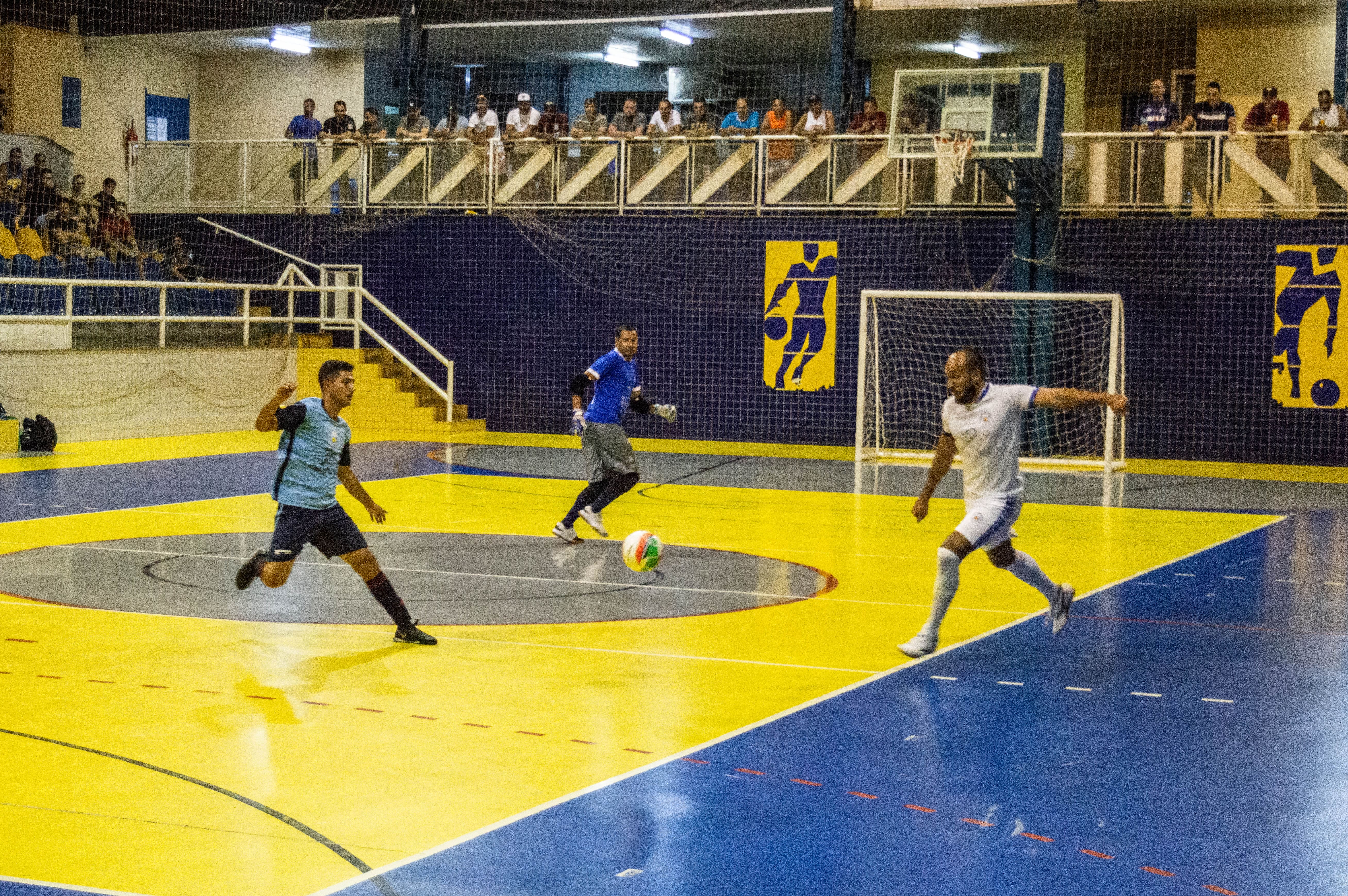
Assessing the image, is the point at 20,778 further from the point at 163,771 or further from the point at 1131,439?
the point at 1131,439

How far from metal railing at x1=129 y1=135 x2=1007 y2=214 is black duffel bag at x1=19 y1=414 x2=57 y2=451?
27.0 feet

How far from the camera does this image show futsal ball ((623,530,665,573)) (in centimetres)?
1229

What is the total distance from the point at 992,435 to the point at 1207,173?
633 inches

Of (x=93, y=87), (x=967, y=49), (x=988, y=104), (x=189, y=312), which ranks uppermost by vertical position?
(x=967, y=49)

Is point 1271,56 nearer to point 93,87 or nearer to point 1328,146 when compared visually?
point 1328,146

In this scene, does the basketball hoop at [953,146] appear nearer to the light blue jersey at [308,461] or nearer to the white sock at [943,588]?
the white sock at [943,588]

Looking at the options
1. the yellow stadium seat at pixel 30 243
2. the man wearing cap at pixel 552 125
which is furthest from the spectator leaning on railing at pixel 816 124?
the yellow stadium seat at pixel 30 243

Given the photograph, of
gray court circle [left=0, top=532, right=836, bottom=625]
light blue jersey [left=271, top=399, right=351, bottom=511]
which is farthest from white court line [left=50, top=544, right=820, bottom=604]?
light blue jersey [left=271, top=399, right=351, bottom=511]

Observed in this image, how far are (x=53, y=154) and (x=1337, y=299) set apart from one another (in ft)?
79.8

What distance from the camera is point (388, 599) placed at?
1035 cm

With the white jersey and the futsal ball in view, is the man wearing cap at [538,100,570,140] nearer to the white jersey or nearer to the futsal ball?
the futsal ball

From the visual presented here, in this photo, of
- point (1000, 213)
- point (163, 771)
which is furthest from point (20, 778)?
point (1000, 213)

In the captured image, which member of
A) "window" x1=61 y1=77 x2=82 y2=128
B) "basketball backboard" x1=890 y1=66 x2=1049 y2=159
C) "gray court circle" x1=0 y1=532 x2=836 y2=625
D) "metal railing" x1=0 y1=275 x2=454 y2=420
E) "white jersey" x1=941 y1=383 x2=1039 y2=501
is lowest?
"gray court circle" x1=0 y1=532 x2=836 y2=625

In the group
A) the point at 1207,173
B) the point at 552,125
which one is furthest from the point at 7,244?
the point at 1207,173
